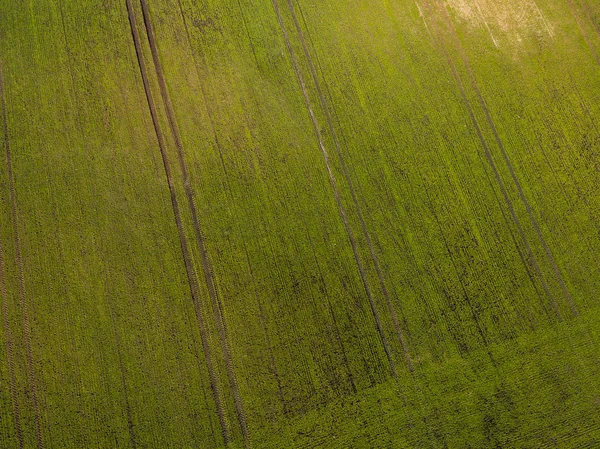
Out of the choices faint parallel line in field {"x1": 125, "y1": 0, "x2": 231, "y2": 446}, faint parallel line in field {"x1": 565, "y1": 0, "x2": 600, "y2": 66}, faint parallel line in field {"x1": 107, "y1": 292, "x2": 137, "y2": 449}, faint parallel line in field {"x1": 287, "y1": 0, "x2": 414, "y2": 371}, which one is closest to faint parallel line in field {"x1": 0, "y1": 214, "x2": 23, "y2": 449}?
faint parallel line in field {"x1": 107, "y1": 292, "x2": 137, "y2": 449}

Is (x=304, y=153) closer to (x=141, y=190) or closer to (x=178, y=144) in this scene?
(x=178, y=144)

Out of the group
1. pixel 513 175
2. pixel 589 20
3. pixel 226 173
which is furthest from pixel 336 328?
pixel 589 20

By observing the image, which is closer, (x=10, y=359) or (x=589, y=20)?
(x=10, y=359)

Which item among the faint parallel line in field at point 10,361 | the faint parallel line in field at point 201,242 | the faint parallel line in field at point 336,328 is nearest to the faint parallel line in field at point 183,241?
the faint parallel line in field at point 201,242

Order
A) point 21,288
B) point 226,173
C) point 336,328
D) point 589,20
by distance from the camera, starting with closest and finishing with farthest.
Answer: point 21,288
point 336,328
point 226,173
point 589,20

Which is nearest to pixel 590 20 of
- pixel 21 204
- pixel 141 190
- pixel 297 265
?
pixel 297 265

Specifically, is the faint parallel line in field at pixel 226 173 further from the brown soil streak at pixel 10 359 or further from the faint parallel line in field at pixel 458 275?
the brown soil streak at pixel 10 359

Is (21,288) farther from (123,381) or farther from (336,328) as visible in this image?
(336,328)

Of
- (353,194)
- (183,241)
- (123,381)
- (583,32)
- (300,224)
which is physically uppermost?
(583,32)
